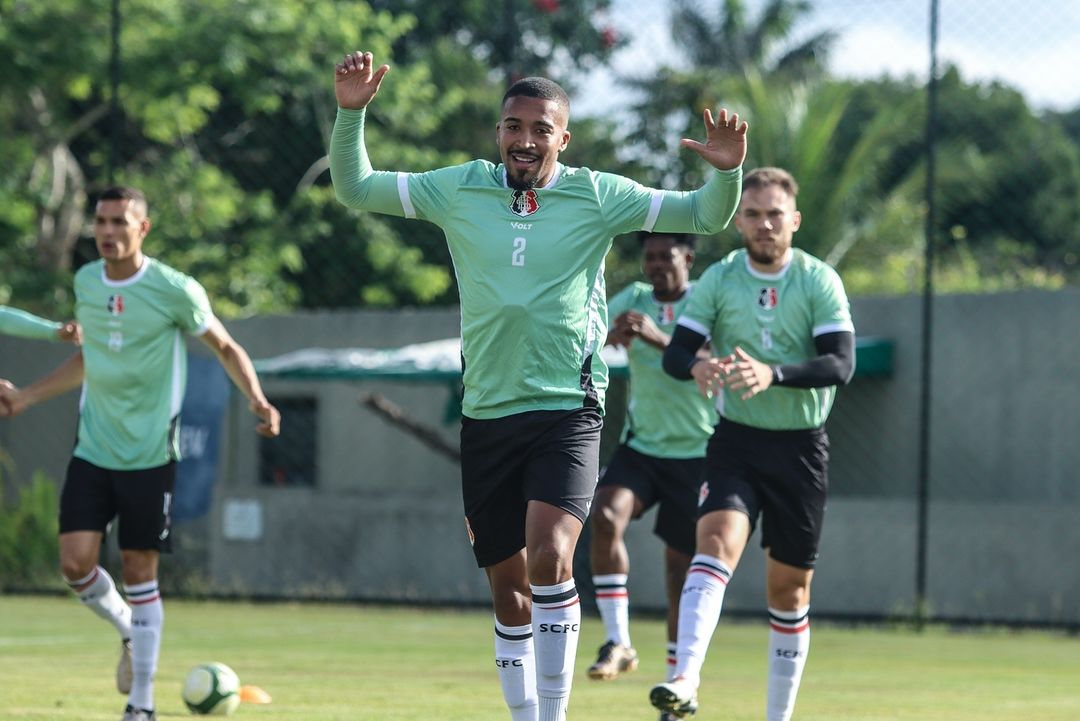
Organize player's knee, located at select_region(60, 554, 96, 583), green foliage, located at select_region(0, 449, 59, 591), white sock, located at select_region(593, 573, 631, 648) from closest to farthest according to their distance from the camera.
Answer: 1. player's knee, located at select_region(60, 554, 96, 583)
2. white sock, located at select_region(593, 573, 631, 648)
3. green foliage, located at select_region(0, 449, 59, 591)

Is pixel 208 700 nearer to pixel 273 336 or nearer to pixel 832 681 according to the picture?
pixel 832 681

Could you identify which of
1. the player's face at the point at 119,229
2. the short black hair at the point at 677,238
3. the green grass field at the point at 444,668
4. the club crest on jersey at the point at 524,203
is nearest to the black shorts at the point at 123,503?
the green grass field at the point at 444,668

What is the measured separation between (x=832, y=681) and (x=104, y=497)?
13.9 ft

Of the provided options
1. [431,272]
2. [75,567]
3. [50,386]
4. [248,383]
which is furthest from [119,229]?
[431,272]

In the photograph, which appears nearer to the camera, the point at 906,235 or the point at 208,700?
the point at 208,700

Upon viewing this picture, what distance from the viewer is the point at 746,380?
20.9ft

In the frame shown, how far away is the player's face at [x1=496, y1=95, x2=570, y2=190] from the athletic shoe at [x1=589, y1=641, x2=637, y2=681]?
3.00 meters

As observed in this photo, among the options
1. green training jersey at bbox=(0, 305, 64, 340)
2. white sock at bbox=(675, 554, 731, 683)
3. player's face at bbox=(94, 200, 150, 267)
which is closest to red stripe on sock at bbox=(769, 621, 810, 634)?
white sock at bbox=(675, 554, 731, 683)

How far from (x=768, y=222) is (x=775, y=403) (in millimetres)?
701

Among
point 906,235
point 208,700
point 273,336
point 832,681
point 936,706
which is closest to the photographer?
point 208,700

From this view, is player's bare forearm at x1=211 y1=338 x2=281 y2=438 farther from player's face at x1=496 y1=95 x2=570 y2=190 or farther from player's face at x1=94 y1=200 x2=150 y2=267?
player's face at x1=496 y1=95 x2=570 y2=190

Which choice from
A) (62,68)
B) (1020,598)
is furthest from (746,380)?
(62,68)

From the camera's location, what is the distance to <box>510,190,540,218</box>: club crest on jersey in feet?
19.4

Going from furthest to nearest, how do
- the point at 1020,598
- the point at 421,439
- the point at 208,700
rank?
the point at 421,439, the point at 1020,598, the point at 208,700
